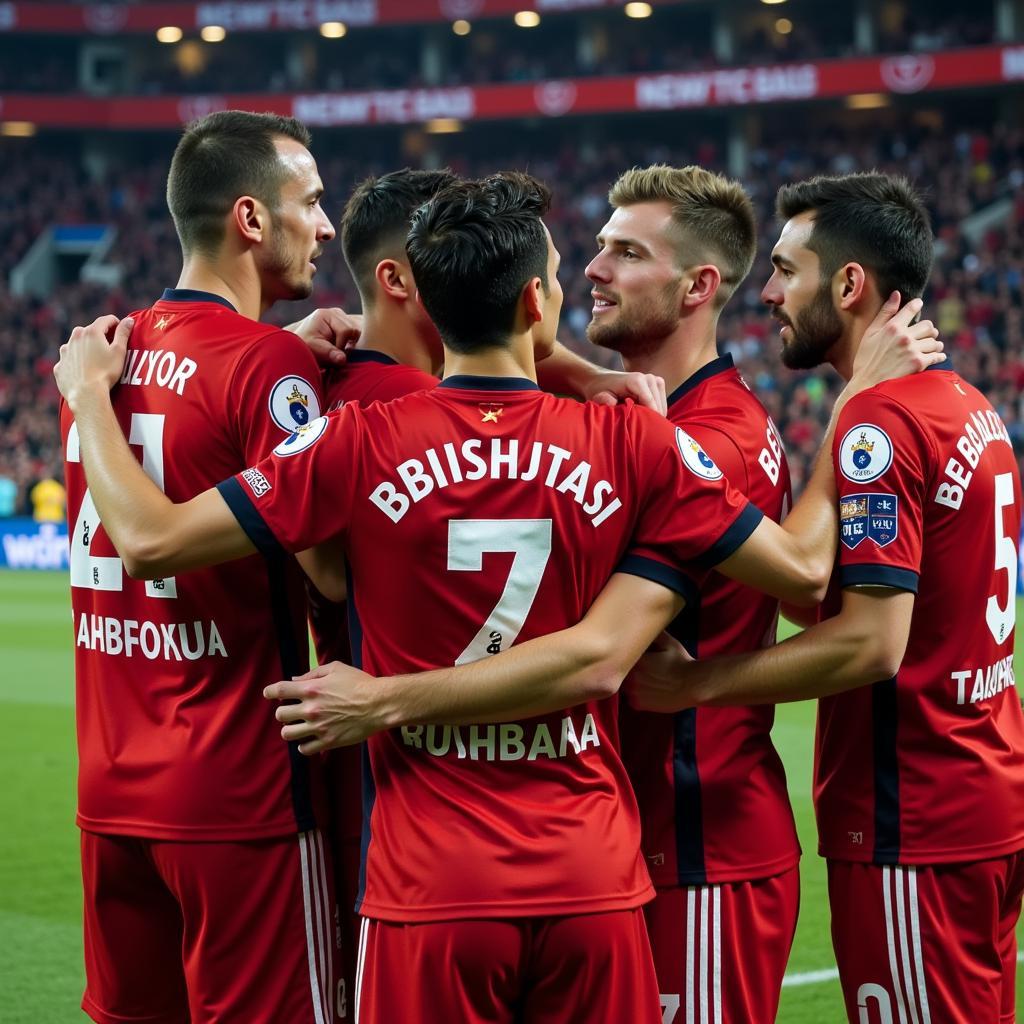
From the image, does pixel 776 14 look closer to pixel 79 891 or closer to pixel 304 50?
pixel 304 50

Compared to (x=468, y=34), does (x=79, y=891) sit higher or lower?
lower

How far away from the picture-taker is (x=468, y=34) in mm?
43062

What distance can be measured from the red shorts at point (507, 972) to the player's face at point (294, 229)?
5.29ft

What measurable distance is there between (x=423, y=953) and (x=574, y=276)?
32.9 m

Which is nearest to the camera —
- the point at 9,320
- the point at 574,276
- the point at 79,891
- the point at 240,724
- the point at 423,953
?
the point at 423,953

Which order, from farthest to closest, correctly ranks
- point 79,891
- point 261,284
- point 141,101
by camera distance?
1. point 141,101
2. point 79,891
3. point 261,284

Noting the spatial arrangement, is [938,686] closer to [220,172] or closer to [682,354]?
[682,354]

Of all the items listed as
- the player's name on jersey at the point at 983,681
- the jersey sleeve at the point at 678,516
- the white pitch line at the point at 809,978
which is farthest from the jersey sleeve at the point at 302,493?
the white pitch line at the point at 809,978

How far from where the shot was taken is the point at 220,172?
3.64 meters

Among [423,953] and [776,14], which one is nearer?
[423,953]

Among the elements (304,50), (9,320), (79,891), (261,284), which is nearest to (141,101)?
(304,50)

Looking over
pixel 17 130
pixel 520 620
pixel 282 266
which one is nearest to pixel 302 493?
pixel 520 620

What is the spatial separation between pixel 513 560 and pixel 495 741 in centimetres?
34

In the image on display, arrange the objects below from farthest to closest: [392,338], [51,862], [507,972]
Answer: [51,862], [392,338], [507,972]
